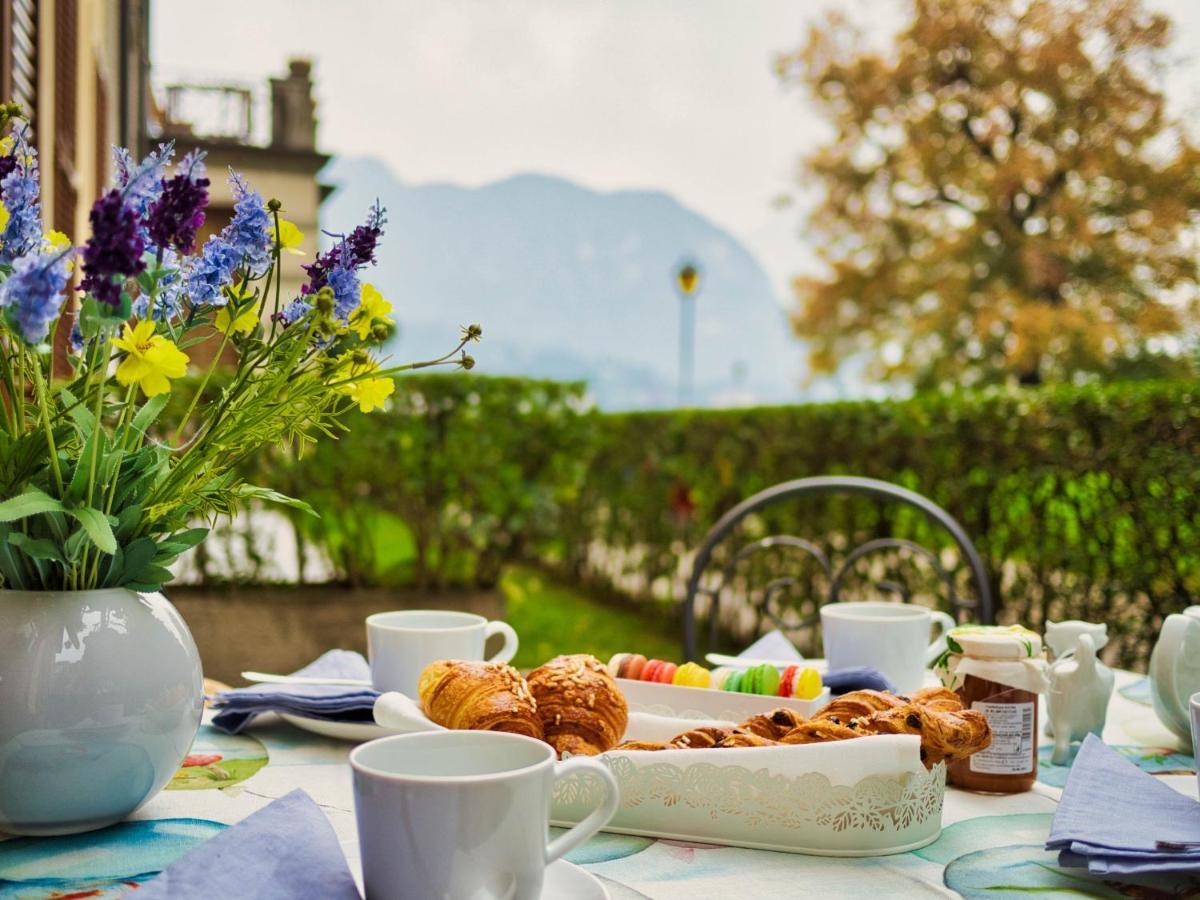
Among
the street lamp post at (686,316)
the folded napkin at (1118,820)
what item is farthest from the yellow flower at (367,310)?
the street lamp post at (686,316)

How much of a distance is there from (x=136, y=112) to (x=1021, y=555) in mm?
7081

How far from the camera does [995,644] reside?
114 centimetres

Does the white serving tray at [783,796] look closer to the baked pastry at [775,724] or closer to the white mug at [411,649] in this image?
the baked pastry at [775,724]

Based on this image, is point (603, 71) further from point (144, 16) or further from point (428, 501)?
point (428, 501)

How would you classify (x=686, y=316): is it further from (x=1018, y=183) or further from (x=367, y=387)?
(x=367, y=387)

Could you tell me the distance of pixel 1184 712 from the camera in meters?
1.31

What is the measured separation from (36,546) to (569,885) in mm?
503

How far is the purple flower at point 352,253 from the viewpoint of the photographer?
89 centimetres

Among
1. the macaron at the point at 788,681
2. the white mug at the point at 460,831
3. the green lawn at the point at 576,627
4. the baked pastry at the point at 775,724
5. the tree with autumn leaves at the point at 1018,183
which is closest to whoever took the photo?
the white mug at the point at 460,831

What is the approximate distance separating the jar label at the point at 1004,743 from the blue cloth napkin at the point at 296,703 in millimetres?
697

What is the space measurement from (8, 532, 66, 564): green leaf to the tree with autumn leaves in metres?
14.3

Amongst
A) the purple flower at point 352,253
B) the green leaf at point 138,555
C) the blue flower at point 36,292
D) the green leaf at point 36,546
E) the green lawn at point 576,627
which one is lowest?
the green lawn at point 576,627

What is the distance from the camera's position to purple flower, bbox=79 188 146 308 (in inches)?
28.2

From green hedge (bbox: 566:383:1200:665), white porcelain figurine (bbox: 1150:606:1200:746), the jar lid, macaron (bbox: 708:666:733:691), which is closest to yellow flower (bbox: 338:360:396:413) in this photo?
macaron (bbox: 708:666:733:691)
